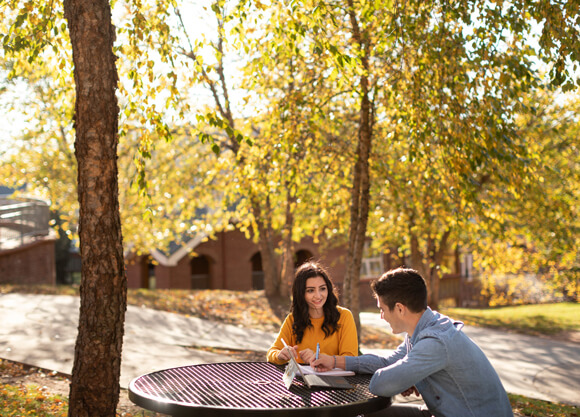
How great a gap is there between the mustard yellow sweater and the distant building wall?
16.3 m

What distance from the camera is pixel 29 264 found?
65.0 feet

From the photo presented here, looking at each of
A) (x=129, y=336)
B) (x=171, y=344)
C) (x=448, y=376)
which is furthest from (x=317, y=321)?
(x=129, y=336)

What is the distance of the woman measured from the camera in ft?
15.0

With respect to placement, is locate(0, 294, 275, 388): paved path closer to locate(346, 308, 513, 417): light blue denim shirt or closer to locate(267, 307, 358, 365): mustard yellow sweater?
locate(267, 307, 358, 365): mustard yellow sweater

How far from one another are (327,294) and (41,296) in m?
12.0

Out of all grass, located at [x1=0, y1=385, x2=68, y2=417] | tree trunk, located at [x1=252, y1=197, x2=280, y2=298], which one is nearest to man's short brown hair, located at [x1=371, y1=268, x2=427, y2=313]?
grass, located at [x1=0, y1=385, x2=68, y2=417]

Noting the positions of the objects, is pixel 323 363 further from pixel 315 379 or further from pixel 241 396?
pixel 241 396

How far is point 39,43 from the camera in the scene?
593cm

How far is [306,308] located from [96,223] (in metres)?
1.69

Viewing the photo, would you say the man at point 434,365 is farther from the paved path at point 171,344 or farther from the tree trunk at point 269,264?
the tree trunk at point 269,264

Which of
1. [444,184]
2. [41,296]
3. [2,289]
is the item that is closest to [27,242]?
[2,289]

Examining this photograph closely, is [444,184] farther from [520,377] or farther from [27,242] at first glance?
[27,242]

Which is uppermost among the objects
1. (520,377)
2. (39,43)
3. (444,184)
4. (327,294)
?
(39,43)

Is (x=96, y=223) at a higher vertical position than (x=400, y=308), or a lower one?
higher
